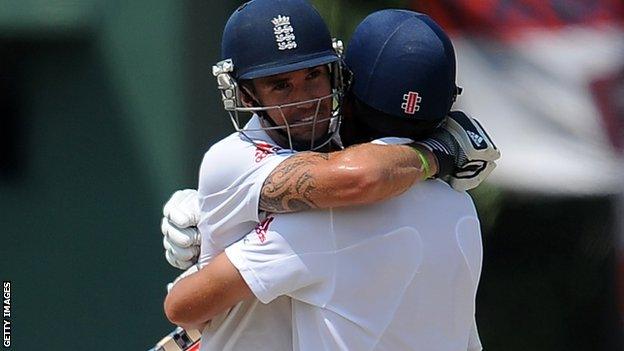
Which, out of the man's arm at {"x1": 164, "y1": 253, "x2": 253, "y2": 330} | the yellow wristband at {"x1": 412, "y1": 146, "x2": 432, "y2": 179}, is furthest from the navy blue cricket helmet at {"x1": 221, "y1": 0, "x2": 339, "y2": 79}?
the man's arm at {"x1": 164, "y1": 253, "x2": 253, "y2": 330}

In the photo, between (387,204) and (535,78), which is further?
(535,78)

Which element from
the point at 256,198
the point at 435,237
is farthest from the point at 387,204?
the point at 256,198

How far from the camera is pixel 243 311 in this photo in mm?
2107

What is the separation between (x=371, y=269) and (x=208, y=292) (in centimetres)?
30

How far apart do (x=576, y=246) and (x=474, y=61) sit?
73cm

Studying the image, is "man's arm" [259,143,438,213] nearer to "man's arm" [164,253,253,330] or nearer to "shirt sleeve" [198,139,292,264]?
"shirt sleeve" [198,139,292,264]

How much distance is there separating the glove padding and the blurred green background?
205 centimetres

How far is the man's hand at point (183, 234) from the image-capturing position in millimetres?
2207

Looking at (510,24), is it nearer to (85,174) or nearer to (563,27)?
(563,27)

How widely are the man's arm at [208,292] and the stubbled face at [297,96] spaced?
290 millimetres

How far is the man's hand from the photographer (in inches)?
86.9

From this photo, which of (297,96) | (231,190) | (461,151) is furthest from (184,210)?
(461,151)

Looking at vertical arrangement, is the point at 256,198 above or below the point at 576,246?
above

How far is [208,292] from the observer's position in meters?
2.01
